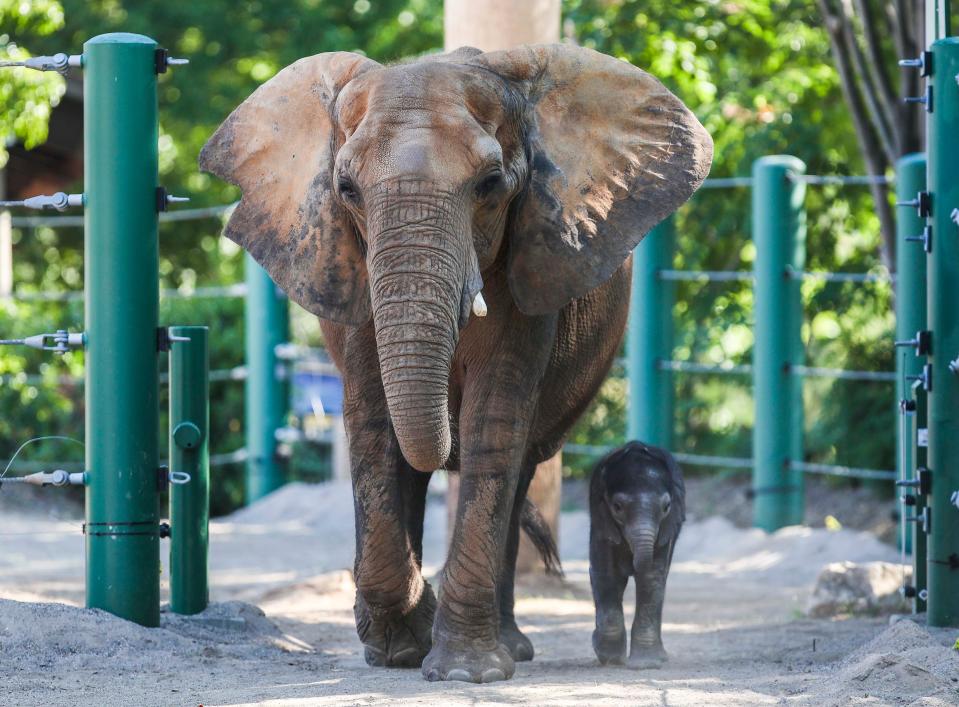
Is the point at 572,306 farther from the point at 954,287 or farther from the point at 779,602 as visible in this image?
the point at 779,602

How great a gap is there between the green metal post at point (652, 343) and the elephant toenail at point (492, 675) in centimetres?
507

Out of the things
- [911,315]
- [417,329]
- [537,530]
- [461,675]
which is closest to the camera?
[417,329]

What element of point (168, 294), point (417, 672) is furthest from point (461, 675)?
point (168, 294)

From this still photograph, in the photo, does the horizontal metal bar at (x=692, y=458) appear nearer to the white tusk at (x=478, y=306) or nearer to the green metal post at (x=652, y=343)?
the green metal post at (x=652, y=343)

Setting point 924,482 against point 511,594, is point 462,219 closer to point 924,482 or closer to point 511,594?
point 511,594

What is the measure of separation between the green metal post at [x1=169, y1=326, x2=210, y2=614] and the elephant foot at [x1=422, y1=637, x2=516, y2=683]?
4.21 ft

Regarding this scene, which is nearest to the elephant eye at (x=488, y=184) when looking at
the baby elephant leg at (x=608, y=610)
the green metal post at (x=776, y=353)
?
the baby elephant leg at (x=608, y=610)

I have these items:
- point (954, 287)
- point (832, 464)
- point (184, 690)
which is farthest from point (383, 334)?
point (832, 464)

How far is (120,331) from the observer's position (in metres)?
5.63

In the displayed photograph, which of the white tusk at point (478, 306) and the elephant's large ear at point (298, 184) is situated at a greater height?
the elephant's large ear at point (298, 184)

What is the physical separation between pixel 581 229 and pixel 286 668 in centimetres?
170

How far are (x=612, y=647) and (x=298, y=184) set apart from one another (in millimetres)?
1866

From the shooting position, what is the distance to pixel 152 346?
571 cm

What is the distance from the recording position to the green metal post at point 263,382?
11773 mm
